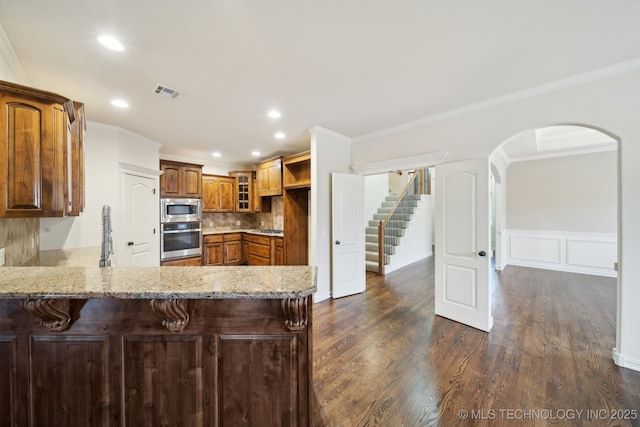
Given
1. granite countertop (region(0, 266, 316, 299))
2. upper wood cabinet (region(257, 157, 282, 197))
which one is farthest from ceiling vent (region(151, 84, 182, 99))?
upper wood cabinet (region(257, 157, 282, 197))

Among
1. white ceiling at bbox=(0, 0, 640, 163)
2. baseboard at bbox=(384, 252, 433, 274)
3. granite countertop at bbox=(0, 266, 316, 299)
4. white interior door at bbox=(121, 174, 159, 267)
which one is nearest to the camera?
granite countertop at bbox=(0, 266, 316, 299)

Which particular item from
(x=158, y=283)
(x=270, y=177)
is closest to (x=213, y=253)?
(x=270, y=177)

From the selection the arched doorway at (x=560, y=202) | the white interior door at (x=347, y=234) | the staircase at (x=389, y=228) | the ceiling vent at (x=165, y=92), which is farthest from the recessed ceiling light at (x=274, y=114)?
the arched doorway at (x=560, y=202)

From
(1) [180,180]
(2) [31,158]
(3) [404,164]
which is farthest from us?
(1) [180,180]

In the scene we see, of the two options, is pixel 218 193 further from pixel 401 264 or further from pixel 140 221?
pixel 401 264

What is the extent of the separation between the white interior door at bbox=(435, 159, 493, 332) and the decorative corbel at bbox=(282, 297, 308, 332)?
2.42 m

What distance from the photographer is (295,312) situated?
1145 mm

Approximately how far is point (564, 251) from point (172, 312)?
7151mm

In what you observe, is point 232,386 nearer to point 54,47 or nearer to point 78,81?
Result: point 54,47

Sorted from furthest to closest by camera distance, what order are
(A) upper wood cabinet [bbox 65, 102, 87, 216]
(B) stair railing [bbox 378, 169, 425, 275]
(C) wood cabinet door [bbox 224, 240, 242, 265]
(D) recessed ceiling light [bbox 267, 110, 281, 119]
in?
(C) wood cabinet door [bbox 224, 240, 242, 265]
(B) stair railing [bbox 378, 169, 425, 275]
(D) recessed ceiling light [bbox 267, 110, 281, 119]
(A) upper wood cabinet [bbox 65, 102, 87, 216]

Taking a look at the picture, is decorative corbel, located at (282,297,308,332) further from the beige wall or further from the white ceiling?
A: the beige wall

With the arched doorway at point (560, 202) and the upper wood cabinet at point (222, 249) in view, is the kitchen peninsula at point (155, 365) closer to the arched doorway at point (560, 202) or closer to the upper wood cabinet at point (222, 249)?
the upper wood cabinet at point (222, 249)

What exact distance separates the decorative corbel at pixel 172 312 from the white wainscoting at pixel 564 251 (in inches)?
268

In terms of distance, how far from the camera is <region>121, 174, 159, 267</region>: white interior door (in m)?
3.68
